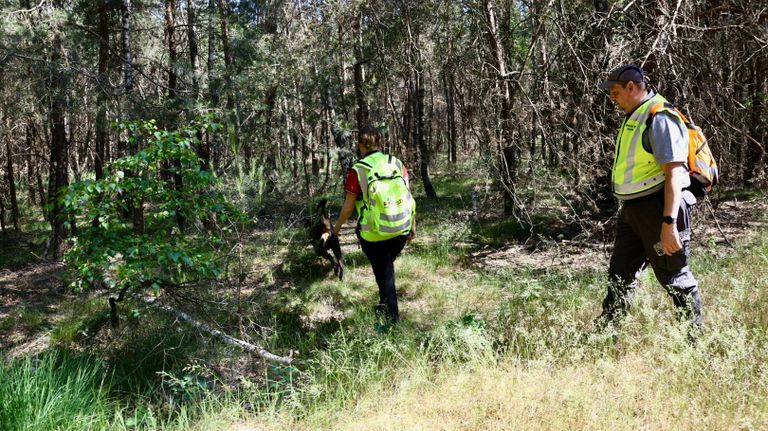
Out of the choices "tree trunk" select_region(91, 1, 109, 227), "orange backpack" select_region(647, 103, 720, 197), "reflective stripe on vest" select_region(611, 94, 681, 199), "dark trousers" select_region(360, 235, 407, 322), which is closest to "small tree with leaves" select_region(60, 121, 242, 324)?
"dark trousers" select_region(360, 235, 407, 322)

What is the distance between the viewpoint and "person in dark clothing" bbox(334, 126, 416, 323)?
416cm

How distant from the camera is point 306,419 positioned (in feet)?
9.06

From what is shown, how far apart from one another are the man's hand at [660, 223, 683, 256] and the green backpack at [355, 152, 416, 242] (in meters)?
1.95

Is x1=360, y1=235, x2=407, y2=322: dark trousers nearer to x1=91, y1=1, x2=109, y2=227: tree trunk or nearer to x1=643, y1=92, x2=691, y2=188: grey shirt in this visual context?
x1=643, y1=92, x2=691, y2=188: grey shirt

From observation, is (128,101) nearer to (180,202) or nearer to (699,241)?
(180,202)

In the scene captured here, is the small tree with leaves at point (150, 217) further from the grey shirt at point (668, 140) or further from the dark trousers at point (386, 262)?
the grey shirt at point (668, 140)

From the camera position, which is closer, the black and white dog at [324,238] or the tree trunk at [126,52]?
the black and white dog at [324,238]

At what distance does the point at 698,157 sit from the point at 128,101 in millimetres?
7863

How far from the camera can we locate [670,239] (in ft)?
9.30

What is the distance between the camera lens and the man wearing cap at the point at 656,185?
9.29 feet

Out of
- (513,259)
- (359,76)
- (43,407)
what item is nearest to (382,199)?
(43,407)

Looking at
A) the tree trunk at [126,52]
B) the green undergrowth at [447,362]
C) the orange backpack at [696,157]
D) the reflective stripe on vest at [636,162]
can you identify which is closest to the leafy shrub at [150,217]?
the green undergrowth at [447,362]

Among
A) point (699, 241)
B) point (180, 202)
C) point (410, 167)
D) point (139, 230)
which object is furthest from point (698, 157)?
point (410, 167)

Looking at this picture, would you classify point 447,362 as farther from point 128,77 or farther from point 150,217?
point 128,77
